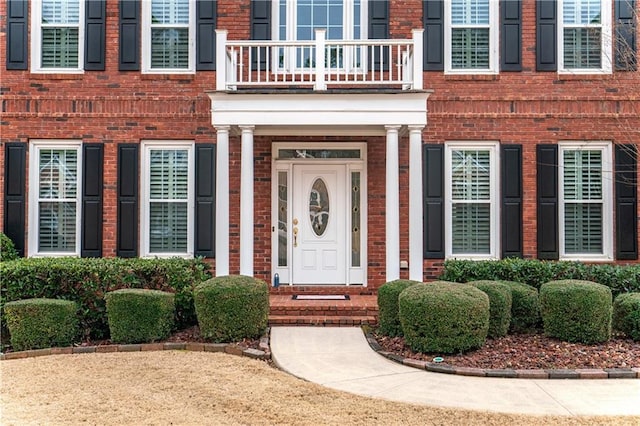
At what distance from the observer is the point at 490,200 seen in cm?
904

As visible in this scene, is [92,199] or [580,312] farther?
[92,199]

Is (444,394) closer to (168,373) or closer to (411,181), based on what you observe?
(168,373)

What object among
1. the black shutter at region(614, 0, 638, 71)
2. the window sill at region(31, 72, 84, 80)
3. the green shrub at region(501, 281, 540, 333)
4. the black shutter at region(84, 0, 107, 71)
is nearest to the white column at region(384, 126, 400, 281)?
the green shrub at region(501, 281, 540, 333)

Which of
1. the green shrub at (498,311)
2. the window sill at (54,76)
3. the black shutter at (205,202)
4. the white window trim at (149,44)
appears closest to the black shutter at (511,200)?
the green shrub at (498,311)

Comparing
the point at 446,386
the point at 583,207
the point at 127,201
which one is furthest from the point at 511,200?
the point at 127,201

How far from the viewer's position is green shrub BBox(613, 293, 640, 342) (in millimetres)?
6523

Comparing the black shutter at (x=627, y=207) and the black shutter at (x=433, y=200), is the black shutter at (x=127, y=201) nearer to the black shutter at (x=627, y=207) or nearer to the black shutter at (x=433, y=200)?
the black shutter at (x=433, y=200)

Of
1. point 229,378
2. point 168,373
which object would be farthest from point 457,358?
point 168,373

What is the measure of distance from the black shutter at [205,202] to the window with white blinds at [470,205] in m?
4.08

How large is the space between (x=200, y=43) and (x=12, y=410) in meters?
6.55

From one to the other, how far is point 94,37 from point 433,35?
5893 millimetres

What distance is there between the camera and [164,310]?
6695 millimetres

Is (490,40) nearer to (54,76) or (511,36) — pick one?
(511,36)

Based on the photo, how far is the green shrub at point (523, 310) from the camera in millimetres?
6980
